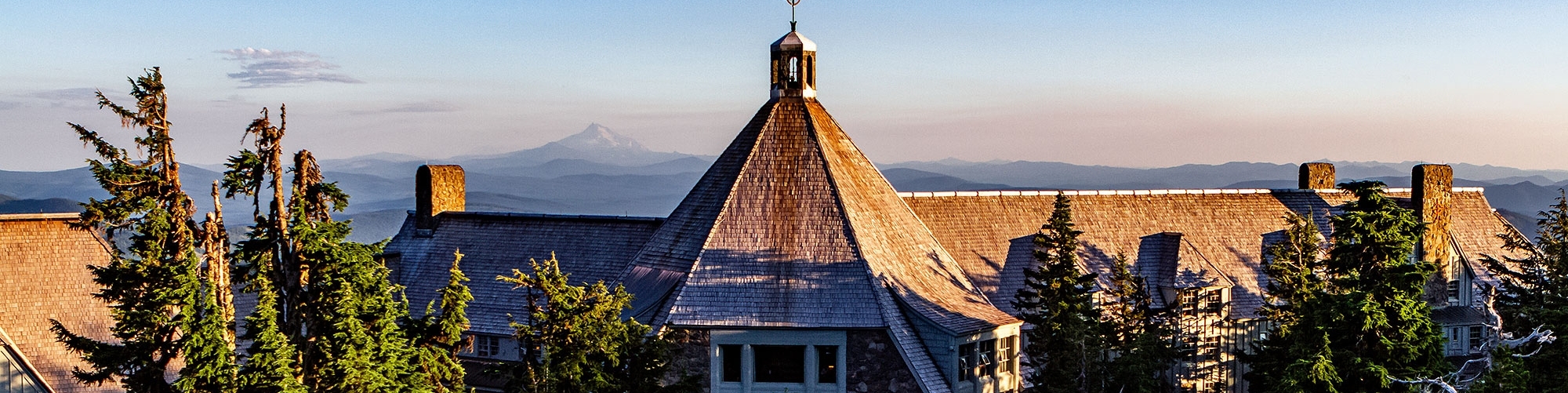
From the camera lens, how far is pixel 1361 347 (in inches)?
1265

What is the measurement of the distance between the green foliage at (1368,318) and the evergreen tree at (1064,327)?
453 cm

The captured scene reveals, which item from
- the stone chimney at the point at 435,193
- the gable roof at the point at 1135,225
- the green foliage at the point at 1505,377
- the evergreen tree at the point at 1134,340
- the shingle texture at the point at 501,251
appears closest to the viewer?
the green foliage at the point at 1505,377

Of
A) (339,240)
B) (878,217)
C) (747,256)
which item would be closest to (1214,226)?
(878,217)

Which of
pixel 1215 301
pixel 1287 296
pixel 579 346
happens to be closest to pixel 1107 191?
pixel 1215 301

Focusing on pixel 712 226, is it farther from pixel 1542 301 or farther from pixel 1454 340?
pixel 1454 340

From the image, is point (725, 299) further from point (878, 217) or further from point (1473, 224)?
point (1473, 224)

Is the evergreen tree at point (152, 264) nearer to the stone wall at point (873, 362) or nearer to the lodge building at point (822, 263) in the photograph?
the lodge building at point (822, 263)

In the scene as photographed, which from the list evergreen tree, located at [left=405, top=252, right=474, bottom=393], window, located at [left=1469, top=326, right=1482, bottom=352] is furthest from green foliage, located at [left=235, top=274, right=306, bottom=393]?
window, located at [left=1469, top=326, right=1482, bottom=352]

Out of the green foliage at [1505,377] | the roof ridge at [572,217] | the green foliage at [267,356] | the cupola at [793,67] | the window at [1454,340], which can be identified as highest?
the cupola at [793,67]

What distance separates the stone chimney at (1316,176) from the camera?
61.2 m

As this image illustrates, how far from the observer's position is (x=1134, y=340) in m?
37.7

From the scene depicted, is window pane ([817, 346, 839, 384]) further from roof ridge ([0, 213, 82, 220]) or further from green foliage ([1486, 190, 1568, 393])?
roof ridge ([0, 213, 82, 220])

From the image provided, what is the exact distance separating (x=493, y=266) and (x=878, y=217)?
15.2 m

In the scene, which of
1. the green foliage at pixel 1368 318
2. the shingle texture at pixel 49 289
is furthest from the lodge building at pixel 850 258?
the shingle texture at pixel 49 289
